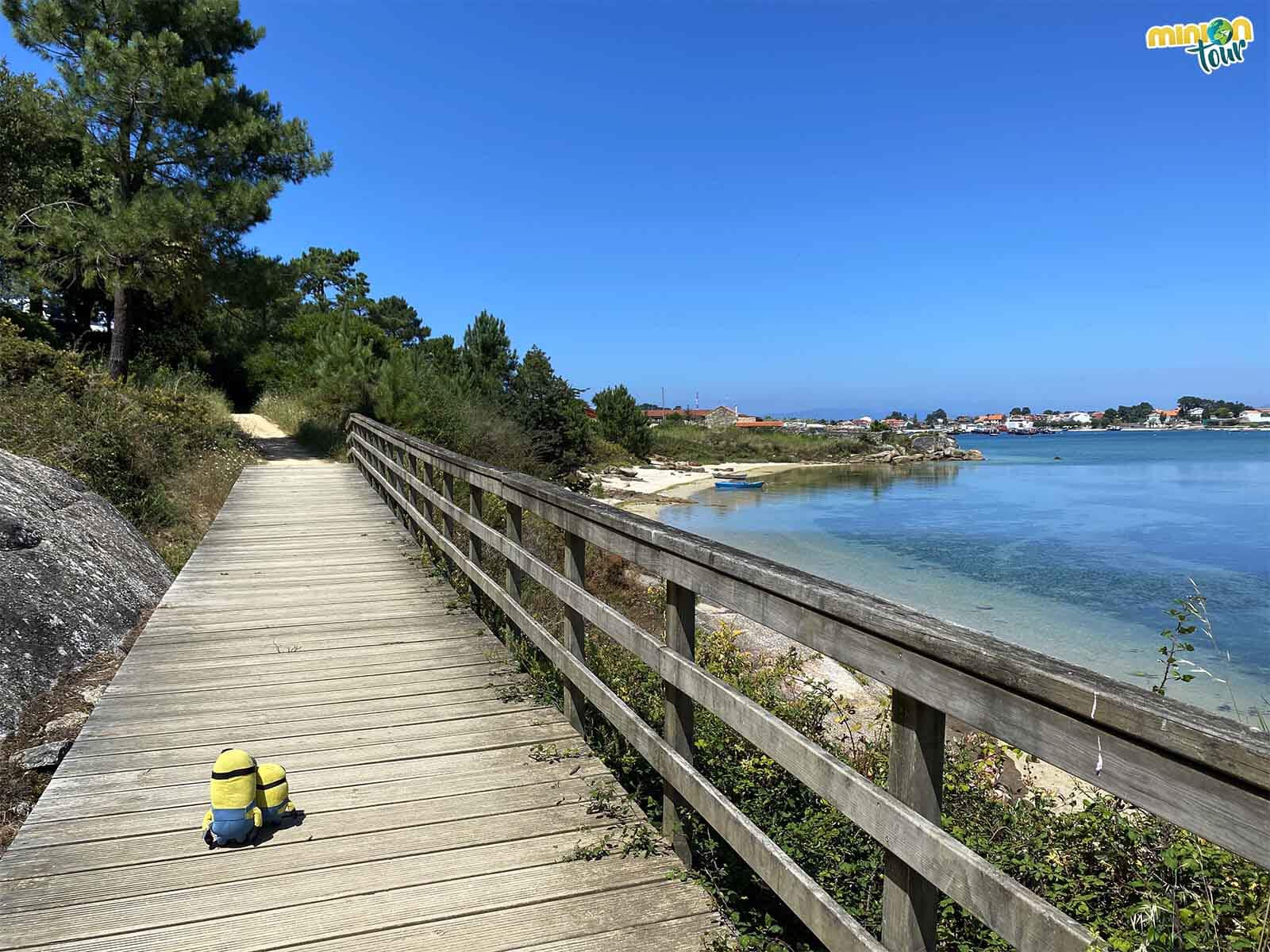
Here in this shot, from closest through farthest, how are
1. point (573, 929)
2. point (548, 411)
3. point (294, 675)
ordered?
1. point (573, 929)
2. point (294, 675)
3. point (548, 411)

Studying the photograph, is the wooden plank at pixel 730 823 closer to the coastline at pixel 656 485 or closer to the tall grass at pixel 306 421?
the tall grass at pixel 306 421

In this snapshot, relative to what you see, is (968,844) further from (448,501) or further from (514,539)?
(448,501)

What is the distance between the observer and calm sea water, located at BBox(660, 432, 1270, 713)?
13.9 metres

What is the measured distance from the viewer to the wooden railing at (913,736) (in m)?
1.09

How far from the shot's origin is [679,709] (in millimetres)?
2709

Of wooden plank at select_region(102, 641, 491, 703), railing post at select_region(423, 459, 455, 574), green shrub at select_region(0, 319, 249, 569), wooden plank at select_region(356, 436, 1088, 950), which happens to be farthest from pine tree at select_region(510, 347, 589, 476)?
wooden plank at select_region(356, 436, 1088, 950)

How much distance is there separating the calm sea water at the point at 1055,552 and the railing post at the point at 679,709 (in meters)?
3.20

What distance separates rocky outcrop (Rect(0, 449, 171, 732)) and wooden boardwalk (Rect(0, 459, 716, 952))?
0.30 metres

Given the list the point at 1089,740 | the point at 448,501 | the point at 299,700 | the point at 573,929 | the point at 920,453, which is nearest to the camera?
the point at 1089,740

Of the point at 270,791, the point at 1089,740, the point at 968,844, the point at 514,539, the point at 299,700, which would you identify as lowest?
the point at 968,844

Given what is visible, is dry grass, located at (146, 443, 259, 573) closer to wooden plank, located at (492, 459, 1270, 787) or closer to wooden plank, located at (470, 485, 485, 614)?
wooden plank, located at (470, 485, 485, 614)

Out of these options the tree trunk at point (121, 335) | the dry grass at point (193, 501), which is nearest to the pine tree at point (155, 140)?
the tree trunk at point (121, 335)

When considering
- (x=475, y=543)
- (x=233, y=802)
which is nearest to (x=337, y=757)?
(x=233, y=802)

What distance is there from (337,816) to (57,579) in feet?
9.11
